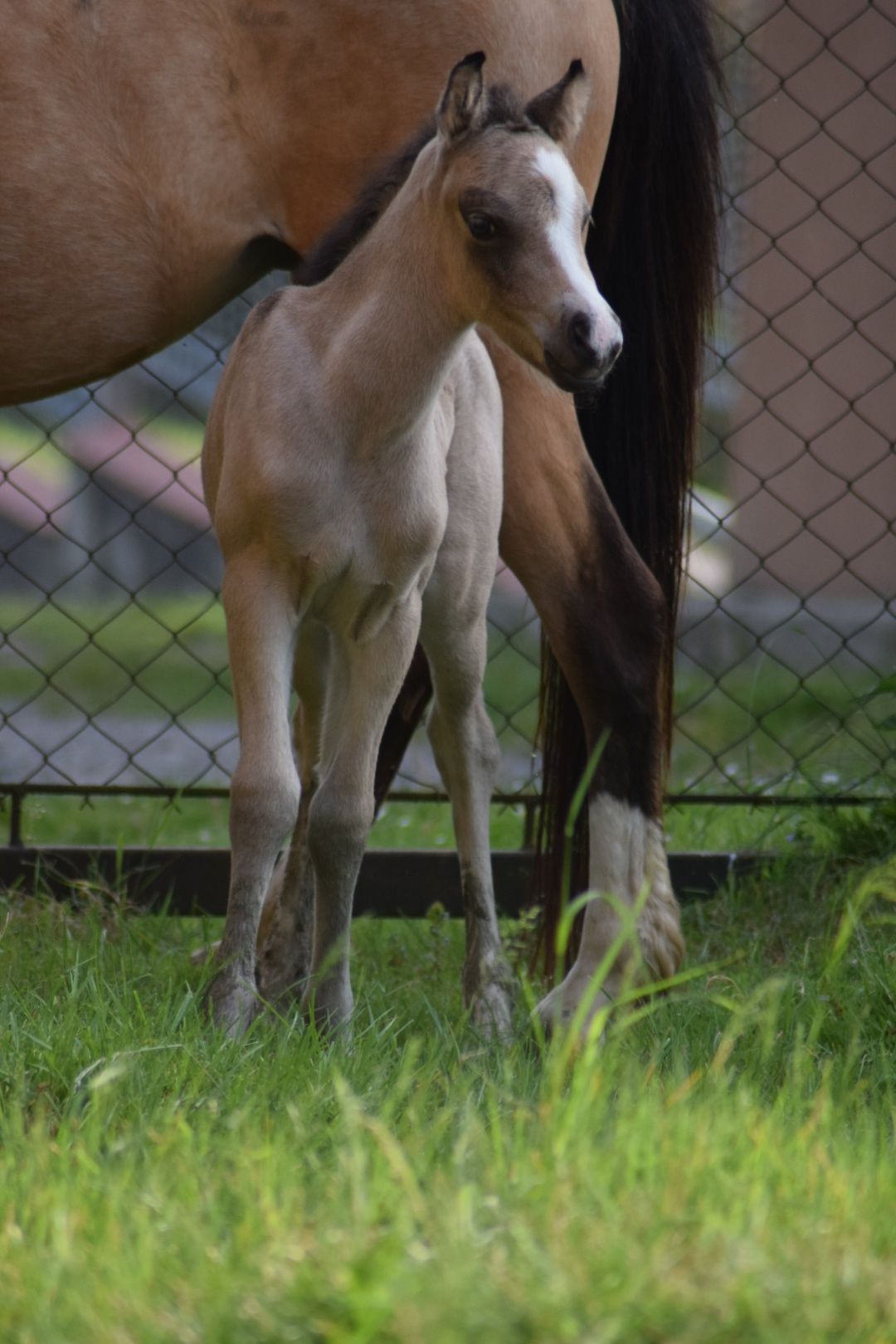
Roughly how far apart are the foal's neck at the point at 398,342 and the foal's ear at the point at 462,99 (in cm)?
11

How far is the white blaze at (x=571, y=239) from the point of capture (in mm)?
2150

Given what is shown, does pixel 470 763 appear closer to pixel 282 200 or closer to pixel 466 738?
pixel 466 738

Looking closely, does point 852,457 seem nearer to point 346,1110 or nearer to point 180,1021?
point 180,1021

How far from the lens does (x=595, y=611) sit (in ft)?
9.70

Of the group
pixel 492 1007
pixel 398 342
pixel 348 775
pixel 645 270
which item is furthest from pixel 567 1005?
pixel 645 270

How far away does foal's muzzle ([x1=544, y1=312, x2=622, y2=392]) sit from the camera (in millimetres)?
2131

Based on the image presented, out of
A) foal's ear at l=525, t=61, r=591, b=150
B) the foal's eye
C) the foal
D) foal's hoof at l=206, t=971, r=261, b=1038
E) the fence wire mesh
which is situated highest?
foal's ear at l=525, t=61, r=591, b=150

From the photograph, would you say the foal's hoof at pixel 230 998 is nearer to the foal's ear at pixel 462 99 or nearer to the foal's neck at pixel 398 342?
the foal's neck at pixel 398 342

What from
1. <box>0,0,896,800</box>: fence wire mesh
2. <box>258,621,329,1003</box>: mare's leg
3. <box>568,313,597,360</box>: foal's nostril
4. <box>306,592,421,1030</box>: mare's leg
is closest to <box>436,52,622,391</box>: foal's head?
<box>568,313,597,360</box>: foal's nostril

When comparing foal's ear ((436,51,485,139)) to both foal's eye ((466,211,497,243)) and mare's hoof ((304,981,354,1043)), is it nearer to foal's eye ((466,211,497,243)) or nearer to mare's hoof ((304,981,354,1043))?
foal's eye ((466,211,497,243))

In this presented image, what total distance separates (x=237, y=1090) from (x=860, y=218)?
22.7 feet

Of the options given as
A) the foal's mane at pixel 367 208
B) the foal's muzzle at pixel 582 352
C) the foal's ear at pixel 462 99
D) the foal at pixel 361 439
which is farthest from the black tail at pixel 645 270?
the foal's muzzle at pixel 582 352

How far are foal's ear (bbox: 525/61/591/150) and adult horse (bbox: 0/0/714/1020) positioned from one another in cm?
52

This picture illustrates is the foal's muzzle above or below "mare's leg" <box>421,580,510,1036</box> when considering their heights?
above
